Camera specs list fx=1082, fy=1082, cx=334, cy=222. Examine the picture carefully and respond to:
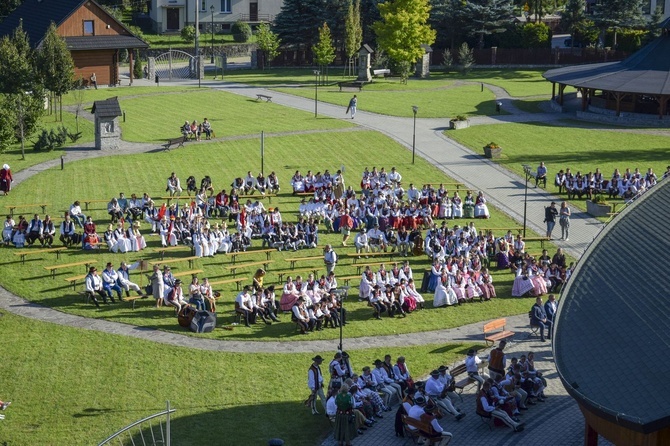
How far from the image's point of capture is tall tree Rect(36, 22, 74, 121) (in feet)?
201

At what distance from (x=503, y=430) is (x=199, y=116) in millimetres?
43392

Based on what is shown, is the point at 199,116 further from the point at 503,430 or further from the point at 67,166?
the point at 503,430

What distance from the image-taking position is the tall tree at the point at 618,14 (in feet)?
290

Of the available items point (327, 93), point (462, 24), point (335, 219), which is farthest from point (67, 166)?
point (462, 24)

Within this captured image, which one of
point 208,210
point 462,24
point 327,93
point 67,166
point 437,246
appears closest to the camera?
point 437,246

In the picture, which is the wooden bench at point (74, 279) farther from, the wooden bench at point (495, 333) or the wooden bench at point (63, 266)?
the wooden bench at point (495, 333)

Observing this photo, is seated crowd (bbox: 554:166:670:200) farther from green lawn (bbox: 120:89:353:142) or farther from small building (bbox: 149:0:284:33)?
small building (bbox: 149:0:284:33)

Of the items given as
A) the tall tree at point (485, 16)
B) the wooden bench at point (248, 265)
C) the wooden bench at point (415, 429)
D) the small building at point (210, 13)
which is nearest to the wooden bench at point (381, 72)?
the tall tree at point (485, 16)

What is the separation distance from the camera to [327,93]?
249 feet

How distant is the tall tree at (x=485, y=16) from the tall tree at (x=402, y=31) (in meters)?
9.83

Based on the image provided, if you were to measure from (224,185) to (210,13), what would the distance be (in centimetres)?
5875

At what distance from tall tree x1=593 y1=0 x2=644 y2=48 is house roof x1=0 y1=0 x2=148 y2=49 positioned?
1490 inches

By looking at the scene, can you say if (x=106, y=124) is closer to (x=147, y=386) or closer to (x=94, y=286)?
(x=94, y=286)

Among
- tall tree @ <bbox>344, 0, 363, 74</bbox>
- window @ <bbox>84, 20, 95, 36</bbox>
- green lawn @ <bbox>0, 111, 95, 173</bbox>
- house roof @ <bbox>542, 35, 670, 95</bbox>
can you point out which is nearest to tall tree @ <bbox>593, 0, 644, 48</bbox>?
house roof @ <bbox>542, 35, 670, 95</bbox>
